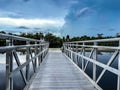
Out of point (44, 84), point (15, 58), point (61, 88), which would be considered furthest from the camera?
point (44, 84)

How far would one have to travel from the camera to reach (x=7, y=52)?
3088mm

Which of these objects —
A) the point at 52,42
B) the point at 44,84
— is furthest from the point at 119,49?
the point at 52,42

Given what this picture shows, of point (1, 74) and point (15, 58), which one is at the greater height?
point (15, 58)

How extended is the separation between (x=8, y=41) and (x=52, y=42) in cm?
3867

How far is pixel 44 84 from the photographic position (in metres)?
5.64

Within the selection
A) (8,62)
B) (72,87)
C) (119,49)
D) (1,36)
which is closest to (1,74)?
(8,62)

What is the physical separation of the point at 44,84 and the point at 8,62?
8.52 feet

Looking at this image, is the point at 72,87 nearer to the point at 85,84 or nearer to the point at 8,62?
the point at 85,84

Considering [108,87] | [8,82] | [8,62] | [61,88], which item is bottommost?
[108,87]

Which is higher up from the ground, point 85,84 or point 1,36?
point 1,36

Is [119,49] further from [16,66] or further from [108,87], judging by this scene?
[108,87]

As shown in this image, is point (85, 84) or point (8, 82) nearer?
point (8, 82)

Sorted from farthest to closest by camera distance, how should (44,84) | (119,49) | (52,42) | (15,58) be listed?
(52,42), (44,84), (15,58), (119,49)

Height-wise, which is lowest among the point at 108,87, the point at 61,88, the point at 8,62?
the point at 108,87
